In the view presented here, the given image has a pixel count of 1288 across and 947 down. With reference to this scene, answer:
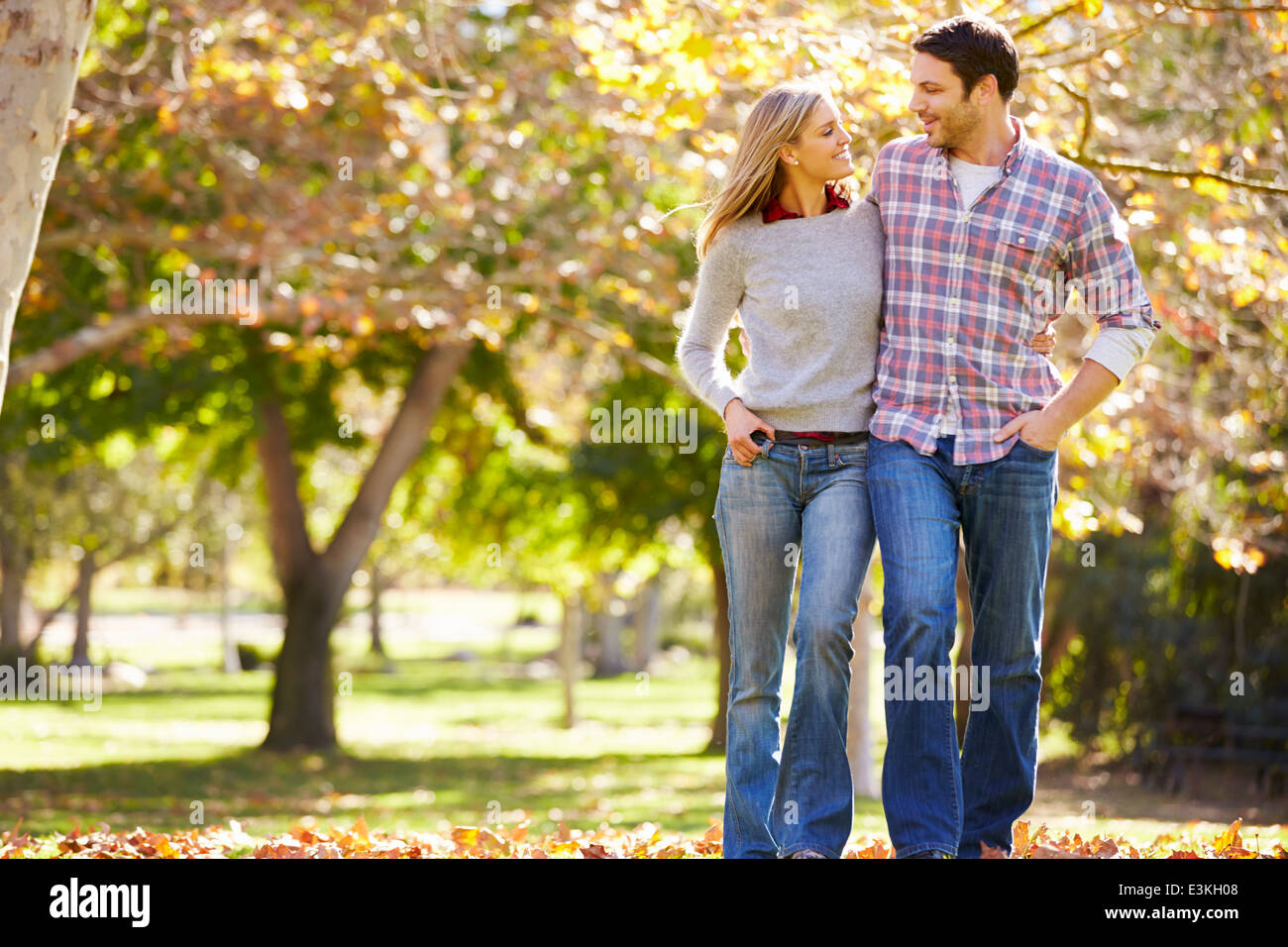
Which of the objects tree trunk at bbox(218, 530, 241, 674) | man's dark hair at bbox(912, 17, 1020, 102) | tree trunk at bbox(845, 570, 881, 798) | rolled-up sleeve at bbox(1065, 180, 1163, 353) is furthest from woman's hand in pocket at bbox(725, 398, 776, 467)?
tree trunk at bbox(218, 530, 241, 674)

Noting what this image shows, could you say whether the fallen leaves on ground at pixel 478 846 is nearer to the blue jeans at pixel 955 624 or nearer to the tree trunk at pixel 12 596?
the blue jeans at pixel 955 624

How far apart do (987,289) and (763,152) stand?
76 cm

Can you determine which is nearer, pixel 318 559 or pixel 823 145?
pixel 823 145

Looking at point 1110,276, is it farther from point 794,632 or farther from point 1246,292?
point 1246,292

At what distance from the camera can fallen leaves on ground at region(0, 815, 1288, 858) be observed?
4.70 m

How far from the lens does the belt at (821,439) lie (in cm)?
404

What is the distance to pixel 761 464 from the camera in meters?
4.06

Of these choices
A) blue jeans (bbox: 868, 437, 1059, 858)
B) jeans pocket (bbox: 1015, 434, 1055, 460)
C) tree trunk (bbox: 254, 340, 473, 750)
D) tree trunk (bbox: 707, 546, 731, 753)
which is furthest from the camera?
tree trunk (bbox: 707, 546, 731, 753)

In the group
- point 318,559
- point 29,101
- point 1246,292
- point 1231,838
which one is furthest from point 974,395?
point 318,559

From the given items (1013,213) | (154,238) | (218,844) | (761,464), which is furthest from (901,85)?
(154,238)

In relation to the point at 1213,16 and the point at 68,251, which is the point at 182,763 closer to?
the point at 68,251

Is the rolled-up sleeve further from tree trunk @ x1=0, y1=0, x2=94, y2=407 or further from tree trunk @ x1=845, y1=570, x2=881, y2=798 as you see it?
tree trunk @ x1=845, y1=570, x2=881, y2=798

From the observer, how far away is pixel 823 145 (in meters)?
4.02
